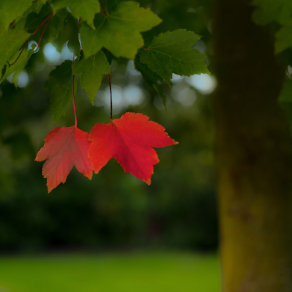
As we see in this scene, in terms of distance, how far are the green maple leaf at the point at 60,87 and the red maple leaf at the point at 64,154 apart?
0.06m

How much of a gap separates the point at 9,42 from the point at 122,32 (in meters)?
0.30

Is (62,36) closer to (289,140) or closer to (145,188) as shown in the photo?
(289,140)

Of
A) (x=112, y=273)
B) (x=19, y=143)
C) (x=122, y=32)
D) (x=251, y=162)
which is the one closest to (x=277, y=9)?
(x=122, y=32)

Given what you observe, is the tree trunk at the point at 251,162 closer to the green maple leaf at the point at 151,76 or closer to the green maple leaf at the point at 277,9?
the green maple leaf at the point at 277,9

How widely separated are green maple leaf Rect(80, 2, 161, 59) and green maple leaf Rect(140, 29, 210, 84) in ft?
Answer: 0.41

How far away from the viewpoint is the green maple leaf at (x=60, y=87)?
0.81 metres

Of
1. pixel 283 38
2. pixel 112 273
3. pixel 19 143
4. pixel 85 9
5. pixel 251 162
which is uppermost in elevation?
pixel 283 38

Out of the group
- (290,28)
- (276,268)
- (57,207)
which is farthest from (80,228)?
(290,28)

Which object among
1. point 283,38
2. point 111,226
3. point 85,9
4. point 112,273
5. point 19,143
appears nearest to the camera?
point 85,9

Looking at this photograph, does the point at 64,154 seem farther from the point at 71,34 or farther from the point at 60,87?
the point at 71,34

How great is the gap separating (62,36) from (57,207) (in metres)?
11.6

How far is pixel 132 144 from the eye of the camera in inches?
29.5

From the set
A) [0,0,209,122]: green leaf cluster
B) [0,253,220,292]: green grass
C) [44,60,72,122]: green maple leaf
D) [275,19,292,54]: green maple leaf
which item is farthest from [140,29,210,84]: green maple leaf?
[0,253,220,292]: green grass

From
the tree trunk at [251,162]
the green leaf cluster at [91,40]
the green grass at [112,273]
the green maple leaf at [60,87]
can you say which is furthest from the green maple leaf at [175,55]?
the green grass at [112,273]
